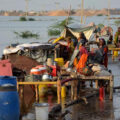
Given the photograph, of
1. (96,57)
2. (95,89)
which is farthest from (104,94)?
(96,57)

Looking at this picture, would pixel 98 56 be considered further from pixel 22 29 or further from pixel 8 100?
pixel 22 29

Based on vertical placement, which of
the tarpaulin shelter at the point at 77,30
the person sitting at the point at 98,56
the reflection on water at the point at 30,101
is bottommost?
the reflection on water at the point at 30,101

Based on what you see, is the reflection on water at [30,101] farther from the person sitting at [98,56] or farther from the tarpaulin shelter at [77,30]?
the tarpaulin shelter at [77,30]

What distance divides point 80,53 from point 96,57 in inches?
52.8

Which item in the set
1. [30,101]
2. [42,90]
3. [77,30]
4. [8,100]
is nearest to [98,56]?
[42,90]

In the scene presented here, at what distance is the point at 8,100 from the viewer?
27.6ft

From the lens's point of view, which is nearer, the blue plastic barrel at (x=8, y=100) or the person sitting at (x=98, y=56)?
the blue plastic barrel at (x=8, y=100)

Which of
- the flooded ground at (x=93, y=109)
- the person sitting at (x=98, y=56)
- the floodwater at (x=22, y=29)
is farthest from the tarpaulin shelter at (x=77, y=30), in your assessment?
the flooded ground at (x=93, y=109)

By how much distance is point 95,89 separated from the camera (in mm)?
12312

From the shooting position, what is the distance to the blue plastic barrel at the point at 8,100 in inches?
331

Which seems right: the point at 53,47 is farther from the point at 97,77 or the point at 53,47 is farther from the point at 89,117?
the point at 89,117

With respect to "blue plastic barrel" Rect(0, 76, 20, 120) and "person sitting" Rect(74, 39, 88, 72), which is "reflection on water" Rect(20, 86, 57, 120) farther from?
"blue plastic barrel" Rect(0, 76, 20, 120)

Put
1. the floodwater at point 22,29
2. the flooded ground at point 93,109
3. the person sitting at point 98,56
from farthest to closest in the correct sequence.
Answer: the floodwater at point 22,29 → the person sitting at point 98,56 → the flooded ground at point 93,109

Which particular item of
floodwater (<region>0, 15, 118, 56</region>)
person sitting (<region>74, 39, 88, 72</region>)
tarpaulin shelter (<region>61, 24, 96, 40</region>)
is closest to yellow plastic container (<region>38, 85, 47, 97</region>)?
person sitting (<region>74, 39, 88, 72</region>)
